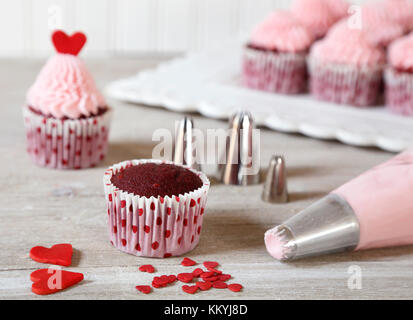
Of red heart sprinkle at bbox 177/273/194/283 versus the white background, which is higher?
the white background

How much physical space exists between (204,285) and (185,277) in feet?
0.09

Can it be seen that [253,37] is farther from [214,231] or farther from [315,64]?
[214,231]

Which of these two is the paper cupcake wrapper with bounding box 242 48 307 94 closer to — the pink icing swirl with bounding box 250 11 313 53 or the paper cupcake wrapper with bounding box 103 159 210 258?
the pink icing swirl with bounding box 250 11 313 53

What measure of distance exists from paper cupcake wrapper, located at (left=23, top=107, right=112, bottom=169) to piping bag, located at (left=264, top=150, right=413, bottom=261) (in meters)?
0.39

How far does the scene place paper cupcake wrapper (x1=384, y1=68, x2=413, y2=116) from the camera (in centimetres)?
133

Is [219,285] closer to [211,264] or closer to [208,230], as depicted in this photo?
[211,264]

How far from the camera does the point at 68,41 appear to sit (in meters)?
1.08

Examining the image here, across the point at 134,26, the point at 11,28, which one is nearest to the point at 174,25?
the point at 134,26

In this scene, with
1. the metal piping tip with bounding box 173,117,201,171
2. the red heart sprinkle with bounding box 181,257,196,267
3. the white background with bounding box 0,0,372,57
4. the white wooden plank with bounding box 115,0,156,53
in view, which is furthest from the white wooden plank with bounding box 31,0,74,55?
the red heart sprinkle with bounding box 181,257,196,267

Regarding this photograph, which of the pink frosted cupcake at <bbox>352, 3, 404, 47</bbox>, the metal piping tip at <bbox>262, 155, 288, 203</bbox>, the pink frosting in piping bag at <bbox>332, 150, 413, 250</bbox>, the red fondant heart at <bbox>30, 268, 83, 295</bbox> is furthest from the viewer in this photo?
the pink frosted cupcake at <bbox>352, 3, 404, 47</bbox>

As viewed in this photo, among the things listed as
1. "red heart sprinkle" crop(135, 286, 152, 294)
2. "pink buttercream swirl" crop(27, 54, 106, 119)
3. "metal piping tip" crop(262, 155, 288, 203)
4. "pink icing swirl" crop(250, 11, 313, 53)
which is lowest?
"red heart sprinkle" crop(135, 286, 152, 294)

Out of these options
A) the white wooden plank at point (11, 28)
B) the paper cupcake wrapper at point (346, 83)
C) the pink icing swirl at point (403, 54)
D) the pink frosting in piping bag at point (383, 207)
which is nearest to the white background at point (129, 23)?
the white wooden plank at point (11, 28)

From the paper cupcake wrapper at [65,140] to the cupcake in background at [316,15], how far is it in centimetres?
67

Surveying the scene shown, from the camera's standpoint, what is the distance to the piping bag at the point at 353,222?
2.70 feet
